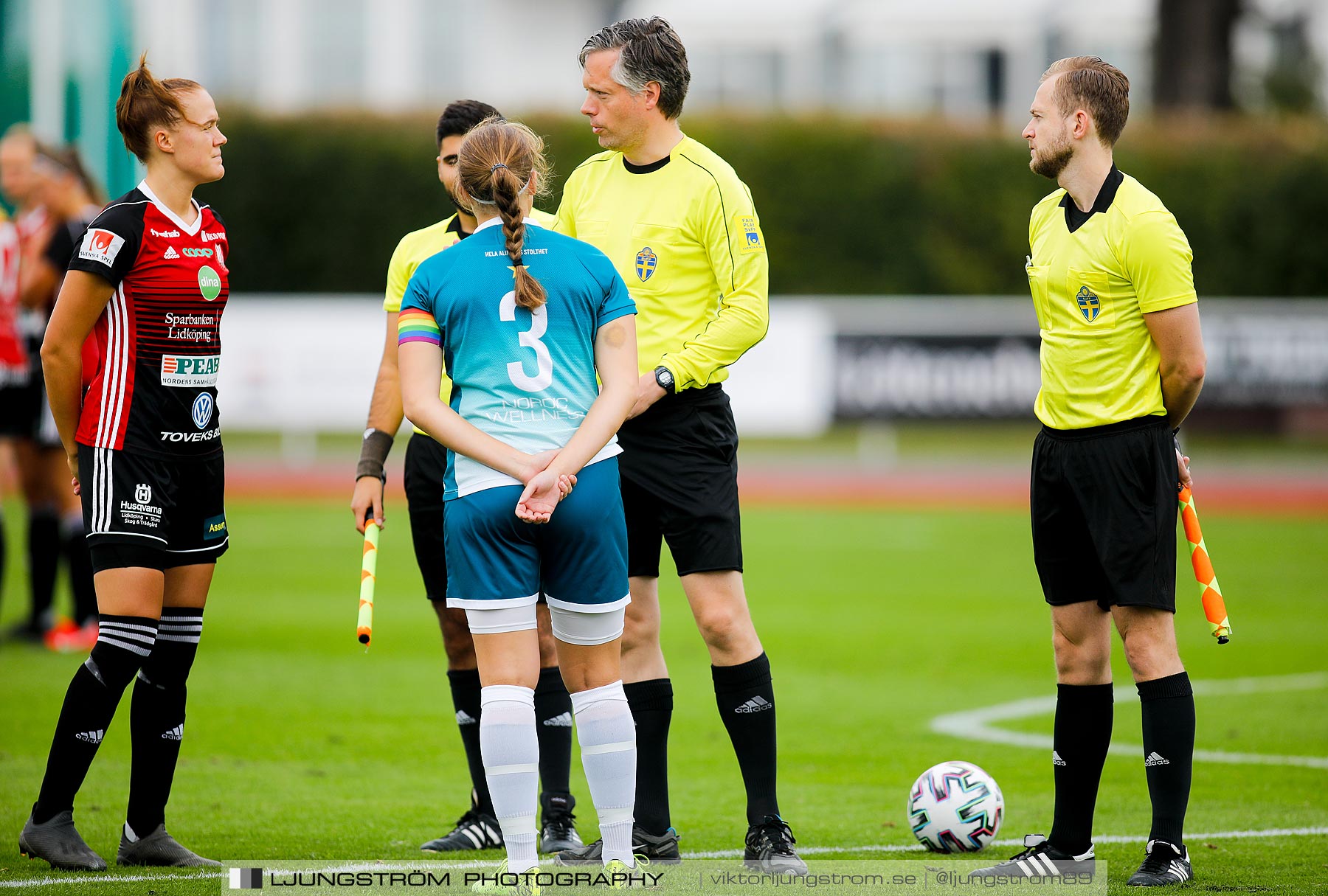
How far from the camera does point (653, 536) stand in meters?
4.86

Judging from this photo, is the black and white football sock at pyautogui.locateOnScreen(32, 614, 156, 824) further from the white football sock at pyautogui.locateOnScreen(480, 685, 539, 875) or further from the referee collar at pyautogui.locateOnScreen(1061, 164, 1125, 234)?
the referee collar at pyautogui.locateOnScreen(1061, 164, 1125, 234)

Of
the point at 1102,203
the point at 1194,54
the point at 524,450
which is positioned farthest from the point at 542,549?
the point at 1194,54

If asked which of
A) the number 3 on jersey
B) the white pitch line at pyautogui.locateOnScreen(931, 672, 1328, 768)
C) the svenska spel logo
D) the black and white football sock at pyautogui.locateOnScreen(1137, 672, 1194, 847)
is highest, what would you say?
the svenska spel logo

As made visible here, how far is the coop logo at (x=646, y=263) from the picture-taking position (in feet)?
15.6

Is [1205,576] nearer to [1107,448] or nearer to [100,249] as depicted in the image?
[1107,448]

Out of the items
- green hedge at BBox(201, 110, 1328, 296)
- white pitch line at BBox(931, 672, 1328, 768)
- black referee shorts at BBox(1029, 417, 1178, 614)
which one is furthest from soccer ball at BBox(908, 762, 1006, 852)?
green hedge at BBox(201, 110, 1328, 296)

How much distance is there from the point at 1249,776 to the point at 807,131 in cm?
1950

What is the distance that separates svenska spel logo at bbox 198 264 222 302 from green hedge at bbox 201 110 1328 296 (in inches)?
745

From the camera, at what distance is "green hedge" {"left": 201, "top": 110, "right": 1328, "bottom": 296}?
23.6m

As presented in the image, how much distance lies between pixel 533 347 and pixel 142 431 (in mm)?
1374

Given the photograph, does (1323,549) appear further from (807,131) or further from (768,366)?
(807,131)

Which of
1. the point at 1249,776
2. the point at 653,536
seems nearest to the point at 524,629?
the point at 653,536

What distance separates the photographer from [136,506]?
453 cm

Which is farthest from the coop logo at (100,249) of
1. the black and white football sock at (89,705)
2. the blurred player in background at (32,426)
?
the blurred player in background at (32,426)
